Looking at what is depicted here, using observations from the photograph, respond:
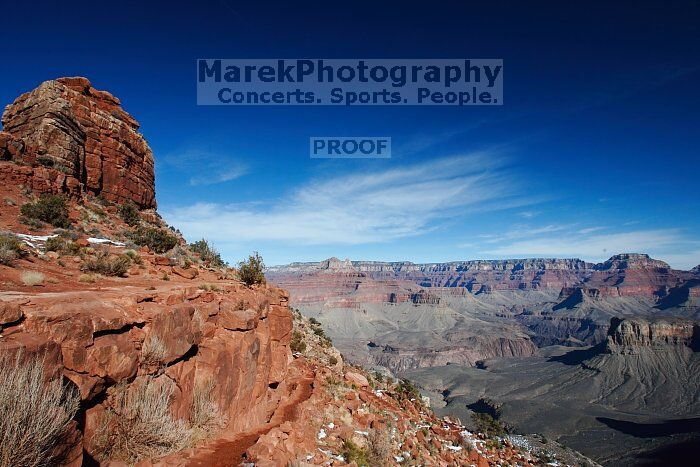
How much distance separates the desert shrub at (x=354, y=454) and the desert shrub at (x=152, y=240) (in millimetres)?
16585

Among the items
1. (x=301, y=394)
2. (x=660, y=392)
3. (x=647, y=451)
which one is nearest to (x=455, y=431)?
(x=301, y=394)

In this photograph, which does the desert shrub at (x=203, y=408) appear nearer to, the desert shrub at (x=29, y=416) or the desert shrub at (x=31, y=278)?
the desert shrub at (x=29, y=416)

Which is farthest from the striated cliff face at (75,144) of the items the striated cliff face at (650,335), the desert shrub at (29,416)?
the striated cliff face at (650,335)

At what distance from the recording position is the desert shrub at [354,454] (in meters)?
12.3

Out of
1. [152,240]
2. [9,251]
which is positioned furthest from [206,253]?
[9,251]

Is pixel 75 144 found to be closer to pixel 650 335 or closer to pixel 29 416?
pixel 29 416

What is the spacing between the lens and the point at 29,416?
5.18m

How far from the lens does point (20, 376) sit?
17.4 ft

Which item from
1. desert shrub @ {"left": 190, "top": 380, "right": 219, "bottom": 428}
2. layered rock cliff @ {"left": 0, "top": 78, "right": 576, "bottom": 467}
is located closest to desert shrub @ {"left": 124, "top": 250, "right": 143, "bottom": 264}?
layered rock cliff @ {"left": 0, "top": 78, "right": 576, "bottom": 467}

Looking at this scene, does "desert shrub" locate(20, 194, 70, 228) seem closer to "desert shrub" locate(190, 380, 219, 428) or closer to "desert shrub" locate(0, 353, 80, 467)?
"desert shrub" locate(190, 380, 219, 428)

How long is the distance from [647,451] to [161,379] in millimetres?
83505

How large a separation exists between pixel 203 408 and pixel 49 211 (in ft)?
50.1

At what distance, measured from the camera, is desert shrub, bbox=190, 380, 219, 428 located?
9.59 metres

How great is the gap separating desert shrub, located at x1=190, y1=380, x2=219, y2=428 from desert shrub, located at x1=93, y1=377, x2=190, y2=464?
3.95ft
